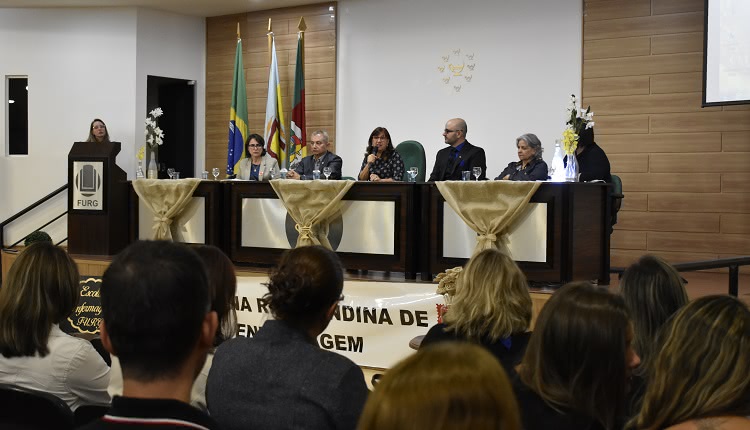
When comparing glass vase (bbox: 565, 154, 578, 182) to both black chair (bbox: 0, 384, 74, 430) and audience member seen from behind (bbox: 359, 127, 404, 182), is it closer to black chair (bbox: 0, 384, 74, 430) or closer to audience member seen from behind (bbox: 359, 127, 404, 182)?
audience member seen from behind (bbox: 359, 127, 404, 182)

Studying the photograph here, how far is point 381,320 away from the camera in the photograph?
5.07 m

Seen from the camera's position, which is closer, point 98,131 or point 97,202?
point 97,202

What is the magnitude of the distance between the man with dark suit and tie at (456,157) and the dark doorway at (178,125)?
183 inches

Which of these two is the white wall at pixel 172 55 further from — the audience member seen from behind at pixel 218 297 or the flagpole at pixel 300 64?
the audience member seen from behind at pixel 218 297

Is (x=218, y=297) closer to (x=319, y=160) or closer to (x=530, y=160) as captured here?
(x=530, y=160)

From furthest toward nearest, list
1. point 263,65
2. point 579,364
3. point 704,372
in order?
point 263,65
point 579,364
point 704,372

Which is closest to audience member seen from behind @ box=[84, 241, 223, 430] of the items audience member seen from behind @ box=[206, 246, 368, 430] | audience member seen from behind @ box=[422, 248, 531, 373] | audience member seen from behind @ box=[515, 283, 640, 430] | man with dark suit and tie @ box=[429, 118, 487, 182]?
audience member seen from behind @ box=[206, 246, 368, 430]

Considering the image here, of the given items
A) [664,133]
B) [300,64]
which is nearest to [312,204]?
[664,133]

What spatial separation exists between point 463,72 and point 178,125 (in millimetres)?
3939

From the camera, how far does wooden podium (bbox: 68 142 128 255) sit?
6.90m

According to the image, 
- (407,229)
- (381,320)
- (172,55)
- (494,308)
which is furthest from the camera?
(172,55)

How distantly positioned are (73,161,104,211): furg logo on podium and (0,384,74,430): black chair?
522 centimetres

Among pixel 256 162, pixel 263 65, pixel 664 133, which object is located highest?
pixel 263 65

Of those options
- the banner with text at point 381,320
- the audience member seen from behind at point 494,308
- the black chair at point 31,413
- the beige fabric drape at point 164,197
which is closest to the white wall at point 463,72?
Answer: the beige fabric drape at point 164,197
